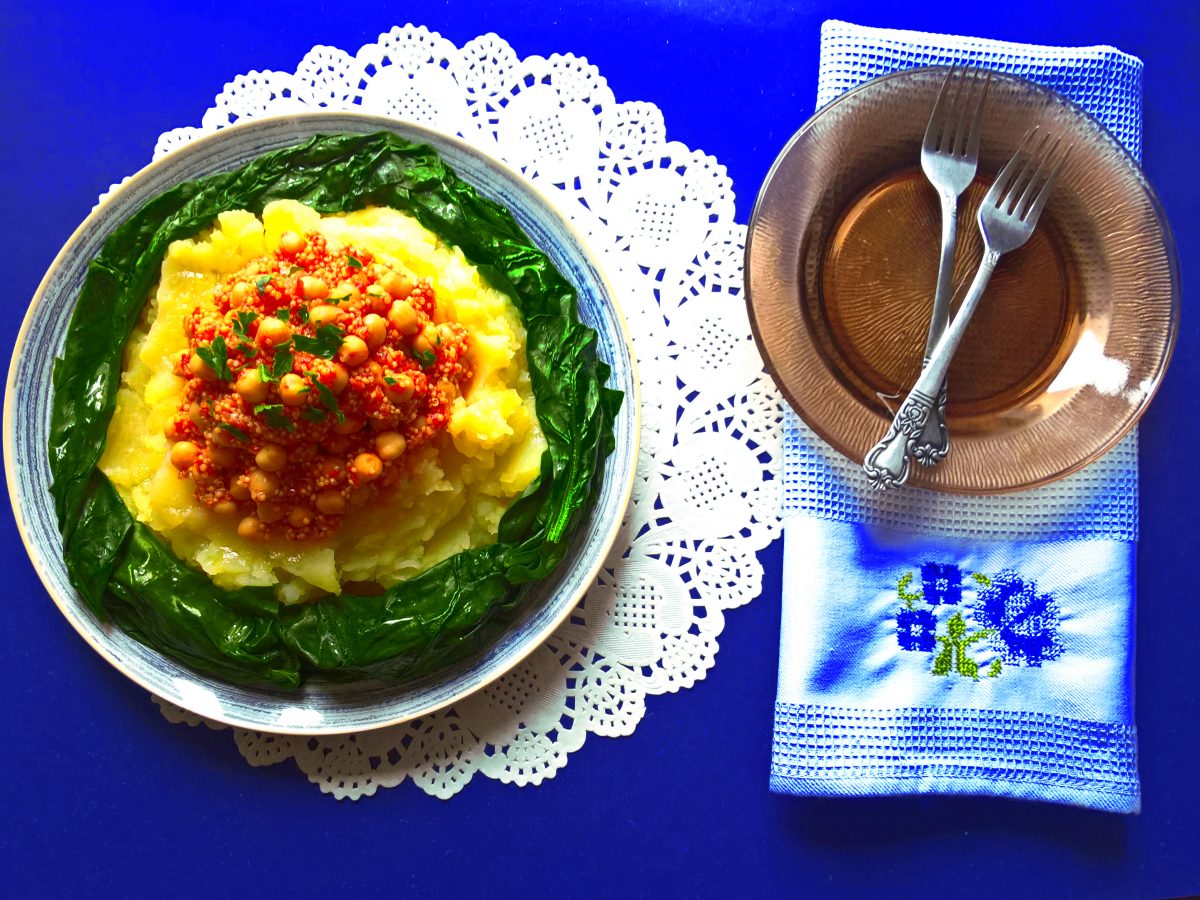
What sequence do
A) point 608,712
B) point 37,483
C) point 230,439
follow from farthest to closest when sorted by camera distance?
point 608,712
point 37,483
point 230,439

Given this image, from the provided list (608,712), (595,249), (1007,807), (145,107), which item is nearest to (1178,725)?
(1007,807)

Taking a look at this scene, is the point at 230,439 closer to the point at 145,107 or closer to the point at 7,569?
the point at 7,569

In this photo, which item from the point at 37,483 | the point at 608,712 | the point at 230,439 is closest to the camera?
the point at 230,439

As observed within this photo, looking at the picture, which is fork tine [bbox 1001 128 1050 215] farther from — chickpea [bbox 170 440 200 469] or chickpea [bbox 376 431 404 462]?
chickpea [bbox 170 440 200 469]

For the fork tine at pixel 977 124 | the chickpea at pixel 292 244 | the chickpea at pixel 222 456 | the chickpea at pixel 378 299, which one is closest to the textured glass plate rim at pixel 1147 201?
the fork tine at pixel 977 124

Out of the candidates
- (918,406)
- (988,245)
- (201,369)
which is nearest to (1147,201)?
(988,245)

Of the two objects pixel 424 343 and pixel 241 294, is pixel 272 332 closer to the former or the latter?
pixel 241 294

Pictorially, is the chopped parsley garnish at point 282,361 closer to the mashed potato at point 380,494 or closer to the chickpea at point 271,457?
the chickpea at point 271,457
